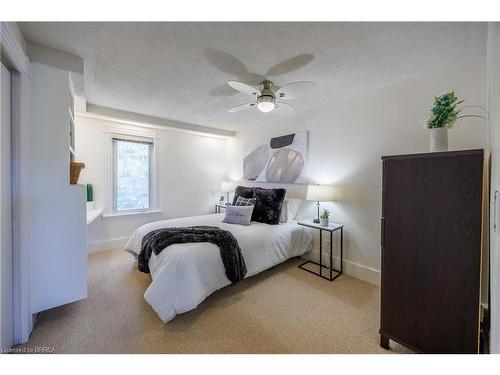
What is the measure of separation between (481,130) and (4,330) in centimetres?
382

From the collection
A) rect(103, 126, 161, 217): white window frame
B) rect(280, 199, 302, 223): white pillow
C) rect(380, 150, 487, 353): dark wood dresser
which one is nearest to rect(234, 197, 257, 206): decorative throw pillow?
rect(280, 199, 302, 223): white pillow

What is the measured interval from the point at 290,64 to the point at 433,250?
1.77 m

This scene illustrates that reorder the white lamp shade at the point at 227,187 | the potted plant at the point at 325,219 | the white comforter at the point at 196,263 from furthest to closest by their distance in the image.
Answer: the white lamp shade at the point at 227,187
the potted plant at the point at 325,219
the white comforter at the point at 196,263

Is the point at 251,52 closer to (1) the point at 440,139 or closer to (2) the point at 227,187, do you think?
(1) the point at 440,139

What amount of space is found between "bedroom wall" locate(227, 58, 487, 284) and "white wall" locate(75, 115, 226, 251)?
207cm

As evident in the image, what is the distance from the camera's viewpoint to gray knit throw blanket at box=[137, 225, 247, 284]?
204cm

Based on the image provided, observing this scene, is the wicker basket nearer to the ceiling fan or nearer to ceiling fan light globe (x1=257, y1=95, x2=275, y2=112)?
the ceiling fan

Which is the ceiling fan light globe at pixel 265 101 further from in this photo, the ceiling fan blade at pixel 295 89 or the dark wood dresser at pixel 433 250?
the dark wood dresser at pixel 433 250

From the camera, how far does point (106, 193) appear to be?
3383 millimetres

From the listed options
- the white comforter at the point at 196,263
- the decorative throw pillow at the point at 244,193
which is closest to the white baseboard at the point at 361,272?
the white comforter at the point at 196,263

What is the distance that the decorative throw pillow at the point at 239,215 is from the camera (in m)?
2.88

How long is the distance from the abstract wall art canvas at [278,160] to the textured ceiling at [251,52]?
3.00 feet

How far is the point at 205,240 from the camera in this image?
2.09 m

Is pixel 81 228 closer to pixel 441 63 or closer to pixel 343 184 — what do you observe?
pixel 343 184
